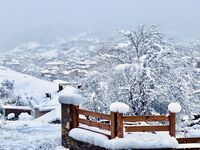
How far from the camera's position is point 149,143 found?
453 inches

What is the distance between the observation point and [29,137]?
1659 cm

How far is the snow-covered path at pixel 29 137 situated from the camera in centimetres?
1468

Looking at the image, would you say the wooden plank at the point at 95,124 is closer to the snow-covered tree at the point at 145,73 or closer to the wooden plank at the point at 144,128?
the wooden plank at the point at 144,128

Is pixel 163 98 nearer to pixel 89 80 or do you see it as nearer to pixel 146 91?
pixel 146 91

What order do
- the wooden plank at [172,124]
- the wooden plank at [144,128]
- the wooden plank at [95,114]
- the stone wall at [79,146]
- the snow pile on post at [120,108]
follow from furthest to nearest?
the stone wall at [79,146]
the wooden plank at [95,114]
the wooden plank at [172,124]
the wooden plank at [144,128]
the snow pile on post at [120,108]

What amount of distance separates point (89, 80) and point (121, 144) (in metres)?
17.8

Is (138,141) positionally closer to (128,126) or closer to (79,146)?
(128,126)

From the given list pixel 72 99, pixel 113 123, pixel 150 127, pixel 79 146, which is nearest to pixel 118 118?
pixel 113 123

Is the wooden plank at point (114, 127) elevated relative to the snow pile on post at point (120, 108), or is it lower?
lower

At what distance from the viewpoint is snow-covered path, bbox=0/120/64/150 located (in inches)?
578

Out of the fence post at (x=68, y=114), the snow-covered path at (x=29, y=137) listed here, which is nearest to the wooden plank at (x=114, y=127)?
the fence post at (x=68, y=114)

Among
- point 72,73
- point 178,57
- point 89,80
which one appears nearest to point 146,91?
point 178,57

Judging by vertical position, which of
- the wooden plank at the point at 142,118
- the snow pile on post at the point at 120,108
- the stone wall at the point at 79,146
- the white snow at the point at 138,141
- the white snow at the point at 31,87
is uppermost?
the snow pile on post at the point at 120,108

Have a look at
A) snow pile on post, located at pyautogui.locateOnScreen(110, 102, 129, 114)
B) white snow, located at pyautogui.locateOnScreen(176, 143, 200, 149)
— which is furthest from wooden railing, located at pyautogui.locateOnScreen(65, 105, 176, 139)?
white snow, located at pyautogui.locateOnScreen(176, 143, 200, 149)
